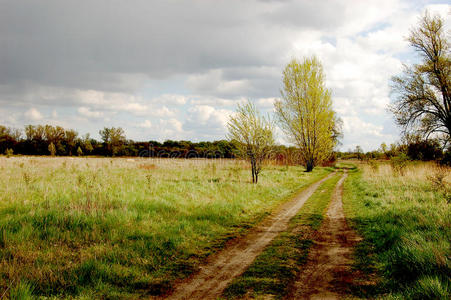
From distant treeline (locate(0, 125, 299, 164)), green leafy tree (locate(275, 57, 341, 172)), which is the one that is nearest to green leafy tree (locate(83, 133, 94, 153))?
distant treeline (locate(0, 125, 299, 164))

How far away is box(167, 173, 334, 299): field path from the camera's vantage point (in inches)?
166

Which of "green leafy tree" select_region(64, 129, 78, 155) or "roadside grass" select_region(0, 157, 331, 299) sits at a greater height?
"green leafy tree" select_region(64, 129, 78, 155)

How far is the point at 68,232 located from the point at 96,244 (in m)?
1.01

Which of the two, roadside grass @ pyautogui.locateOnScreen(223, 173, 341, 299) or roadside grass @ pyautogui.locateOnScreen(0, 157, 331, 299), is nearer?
roadside grass @ pyautogui.locateOnScreen(223, 173, 341, 299)

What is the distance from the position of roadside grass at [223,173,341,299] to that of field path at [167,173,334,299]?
180 millimetres

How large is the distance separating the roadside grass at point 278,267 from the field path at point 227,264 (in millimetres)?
180

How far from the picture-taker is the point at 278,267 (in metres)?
5.01

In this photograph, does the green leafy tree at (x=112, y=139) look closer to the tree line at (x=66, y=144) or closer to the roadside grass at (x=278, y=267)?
the tree line at (x=66, y=144)

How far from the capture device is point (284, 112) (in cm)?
3431

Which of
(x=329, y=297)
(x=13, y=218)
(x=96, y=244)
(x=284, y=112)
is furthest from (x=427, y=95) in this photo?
(x=13, y=218)

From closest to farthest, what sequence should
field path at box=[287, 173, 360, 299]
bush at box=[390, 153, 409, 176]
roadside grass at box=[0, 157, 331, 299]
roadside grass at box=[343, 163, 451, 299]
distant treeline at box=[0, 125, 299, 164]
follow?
roadside grass at box=[343, 163, 451, 299]
field path at box=[287, 173, 360, 299]
roadside grass at box=[0, 157, 331, 299]
bush at box=[390, 153, 409, 176]
distant treeline at box=[0, 125, 299, 164]

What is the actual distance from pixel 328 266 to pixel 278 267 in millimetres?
1052

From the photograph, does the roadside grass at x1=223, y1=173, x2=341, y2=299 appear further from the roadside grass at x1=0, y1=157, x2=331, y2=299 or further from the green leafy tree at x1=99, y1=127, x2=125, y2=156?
the green leafy tree at x1=99, y1=127, x2=125, y2=156

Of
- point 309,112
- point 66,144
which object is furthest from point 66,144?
point 309,112
